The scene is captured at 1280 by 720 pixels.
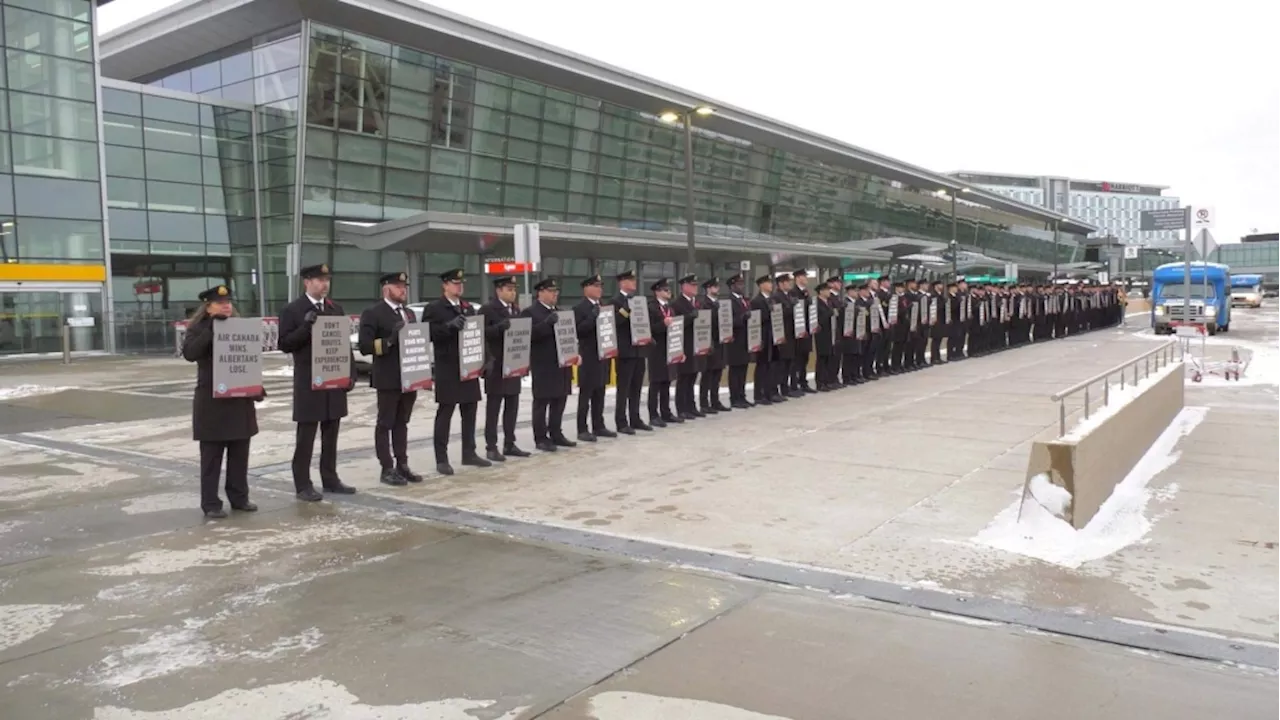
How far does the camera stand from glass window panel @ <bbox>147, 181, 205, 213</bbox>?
33.4 m

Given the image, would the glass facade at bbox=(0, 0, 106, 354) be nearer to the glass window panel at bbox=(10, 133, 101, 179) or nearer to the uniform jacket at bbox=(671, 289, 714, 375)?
the glass window panel at bbox=(10, 133, 101, 179)

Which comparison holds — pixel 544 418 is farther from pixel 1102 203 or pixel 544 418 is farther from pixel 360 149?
pixel 1102 203

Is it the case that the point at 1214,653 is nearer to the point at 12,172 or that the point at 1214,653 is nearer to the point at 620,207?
the point at 12,172

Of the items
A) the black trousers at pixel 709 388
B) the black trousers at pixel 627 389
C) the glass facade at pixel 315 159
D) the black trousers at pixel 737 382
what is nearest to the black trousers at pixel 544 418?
the black trousers at pixel 627 389

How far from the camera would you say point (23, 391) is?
18078 mm

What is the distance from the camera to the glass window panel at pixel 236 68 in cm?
3397

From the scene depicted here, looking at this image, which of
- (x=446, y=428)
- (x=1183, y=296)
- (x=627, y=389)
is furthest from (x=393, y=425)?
(x=1183, y=296)

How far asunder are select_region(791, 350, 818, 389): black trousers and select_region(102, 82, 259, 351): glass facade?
24468mm

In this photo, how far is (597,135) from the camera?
42.9 meters

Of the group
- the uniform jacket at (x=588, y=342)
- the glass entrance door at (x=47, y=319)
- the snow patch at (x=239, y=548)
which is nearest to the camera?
the snow patch at (x=239, y=548)

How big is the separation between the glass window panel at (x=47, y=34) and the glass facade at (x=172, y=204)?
206 cm

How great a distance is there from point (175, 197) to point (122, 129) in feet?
9.19

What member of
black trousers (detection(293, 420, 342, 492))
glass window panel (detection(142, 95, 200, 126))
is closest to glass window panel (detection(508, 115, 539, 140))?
glass window panel (detection(142, 95, 200, 126))

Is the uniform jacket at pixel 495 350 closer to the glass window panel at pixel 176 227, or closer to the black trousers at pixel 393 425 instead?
the black trousers at pixel 393 425
